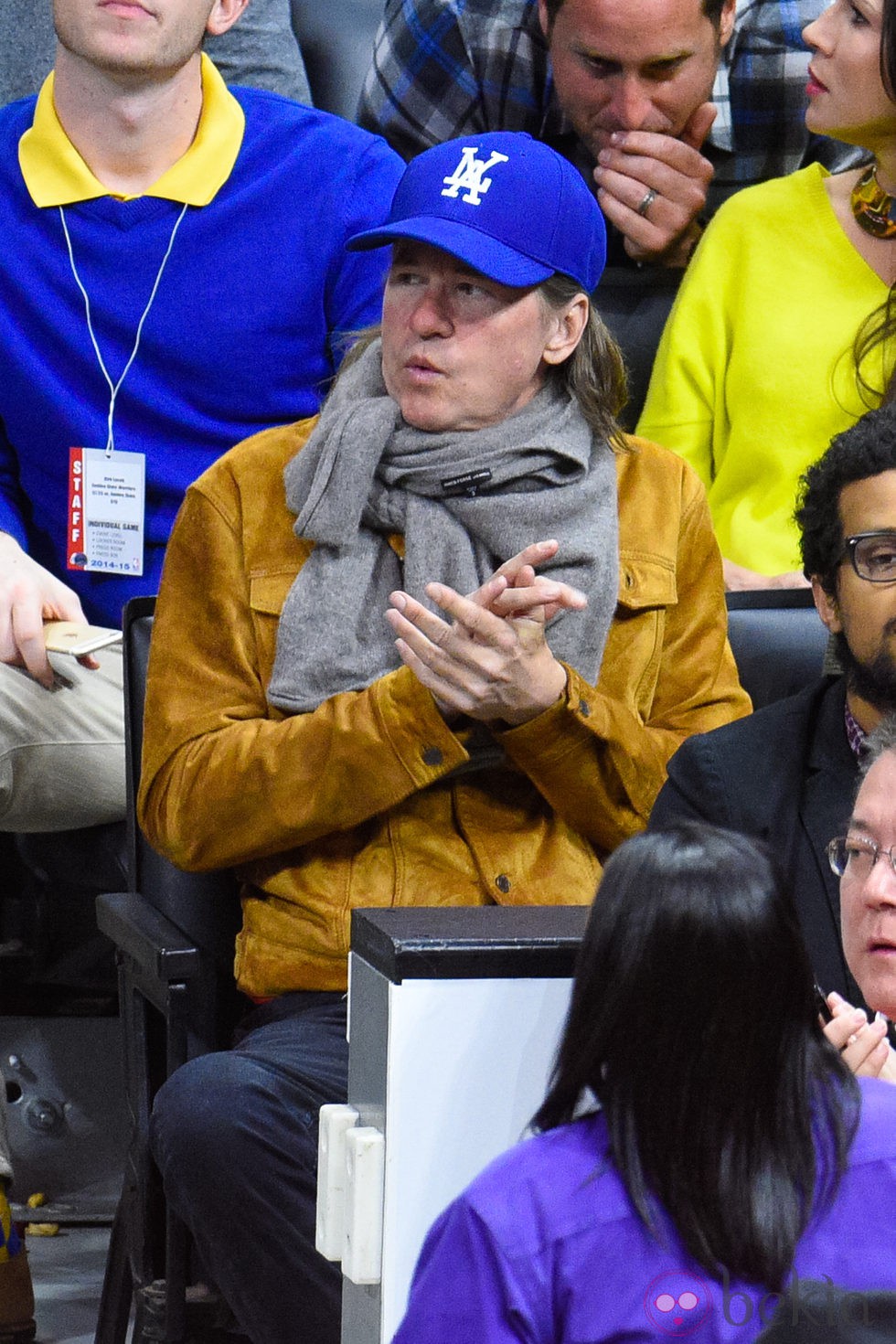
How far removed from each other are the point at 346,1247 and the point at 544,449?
3.24ft

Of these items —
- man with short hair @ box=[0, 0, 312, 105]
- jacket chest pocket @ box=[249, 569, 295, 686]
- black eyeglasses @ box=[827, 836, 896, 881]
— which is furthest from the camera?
man with short hair @ box=[0, 0, 312, 105]

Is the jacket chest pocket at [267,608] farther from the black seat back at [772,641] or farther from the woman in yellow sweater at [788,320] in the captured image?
the woman in yellow sweater at [788,320]

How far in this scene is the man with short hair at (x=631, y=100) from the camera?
2689 mm

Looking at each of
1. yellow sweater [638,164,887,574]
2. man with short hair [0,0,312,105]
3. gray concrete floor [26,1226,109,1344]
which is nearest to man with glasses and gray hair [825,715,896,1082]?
yellow sweater [638,164,887,574]

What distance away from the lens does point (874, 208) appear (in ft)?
8.68

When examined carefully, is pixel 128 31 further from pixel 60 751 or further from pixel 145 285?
pixel 60 751

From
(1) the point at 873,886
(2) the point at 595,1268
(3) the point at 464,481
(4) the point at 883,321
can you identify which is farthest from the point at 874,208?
(2) the point at 595,1268

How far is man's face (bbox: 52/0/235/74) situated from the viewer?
2609 mm

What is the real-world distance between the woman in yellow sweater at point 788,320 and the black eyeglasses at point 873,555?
610 millimetres

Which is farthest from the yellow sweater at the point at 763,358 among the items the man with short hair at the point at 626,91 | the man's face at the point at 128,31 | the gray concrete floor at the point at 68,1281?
the gray concrete floor at the point at 68,1281

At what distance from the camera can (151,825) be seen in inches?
80.1

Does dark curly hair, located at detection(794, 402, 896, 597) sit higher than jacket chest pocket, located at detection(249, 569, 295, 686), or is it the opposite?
dark curly hair, located at detection(794, 402, 896, 597)

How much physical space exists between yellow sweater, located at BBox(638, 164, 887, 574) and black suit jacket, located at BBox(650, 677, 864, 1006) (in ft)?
2.44

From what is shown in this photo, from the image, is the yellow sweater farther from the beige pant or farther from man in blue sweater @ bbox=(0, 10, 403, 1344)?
the beige pant
